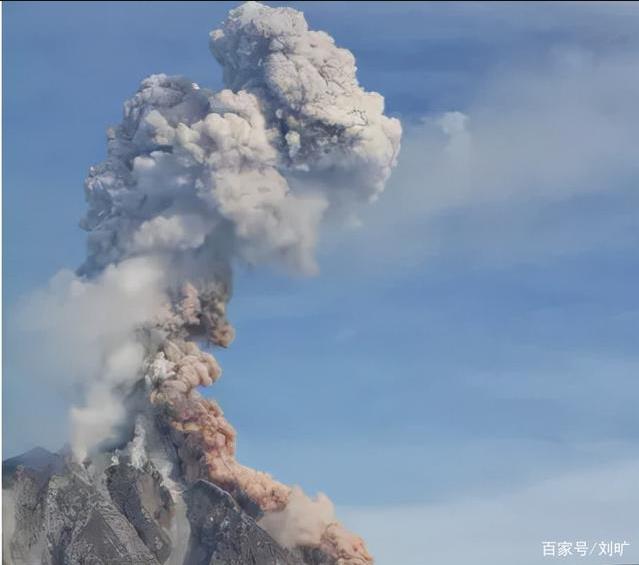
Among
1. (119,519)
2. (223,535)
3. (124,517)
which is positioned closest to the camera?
(223,535)

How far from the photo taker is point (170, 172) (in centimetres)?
3347

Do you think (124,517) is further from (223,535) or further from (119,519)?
(223,535)

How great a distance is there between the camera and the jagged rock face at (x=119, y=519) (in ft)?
107

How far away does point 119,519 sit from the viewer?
3306 centimetres

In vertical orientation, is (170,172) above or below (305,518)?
above

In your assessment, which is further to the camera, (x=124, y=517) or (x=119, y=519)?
(x=124, y=517)

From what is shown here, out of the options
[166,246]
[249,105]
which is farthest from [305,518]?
[249,105]

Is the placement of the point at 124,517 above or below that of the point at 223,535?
above

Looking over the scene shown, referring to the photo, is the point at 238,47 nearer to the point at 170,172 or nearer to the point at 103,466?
the point at 170,172

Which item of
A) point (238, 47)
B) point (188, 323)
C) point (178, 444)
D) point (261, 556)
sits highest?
point (238, 47)

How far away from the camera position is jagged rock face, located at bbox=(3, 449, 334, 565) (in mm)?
32656

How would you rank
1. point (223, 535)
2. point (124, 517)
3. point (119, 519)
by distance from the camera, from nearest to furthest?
point (223, 535), point (119, 519), point (124, 517)

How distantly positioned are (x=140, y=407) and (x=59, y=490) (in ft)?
7.32

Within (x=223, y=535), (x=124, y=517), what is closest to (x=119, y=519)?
(x=124, y=517)
